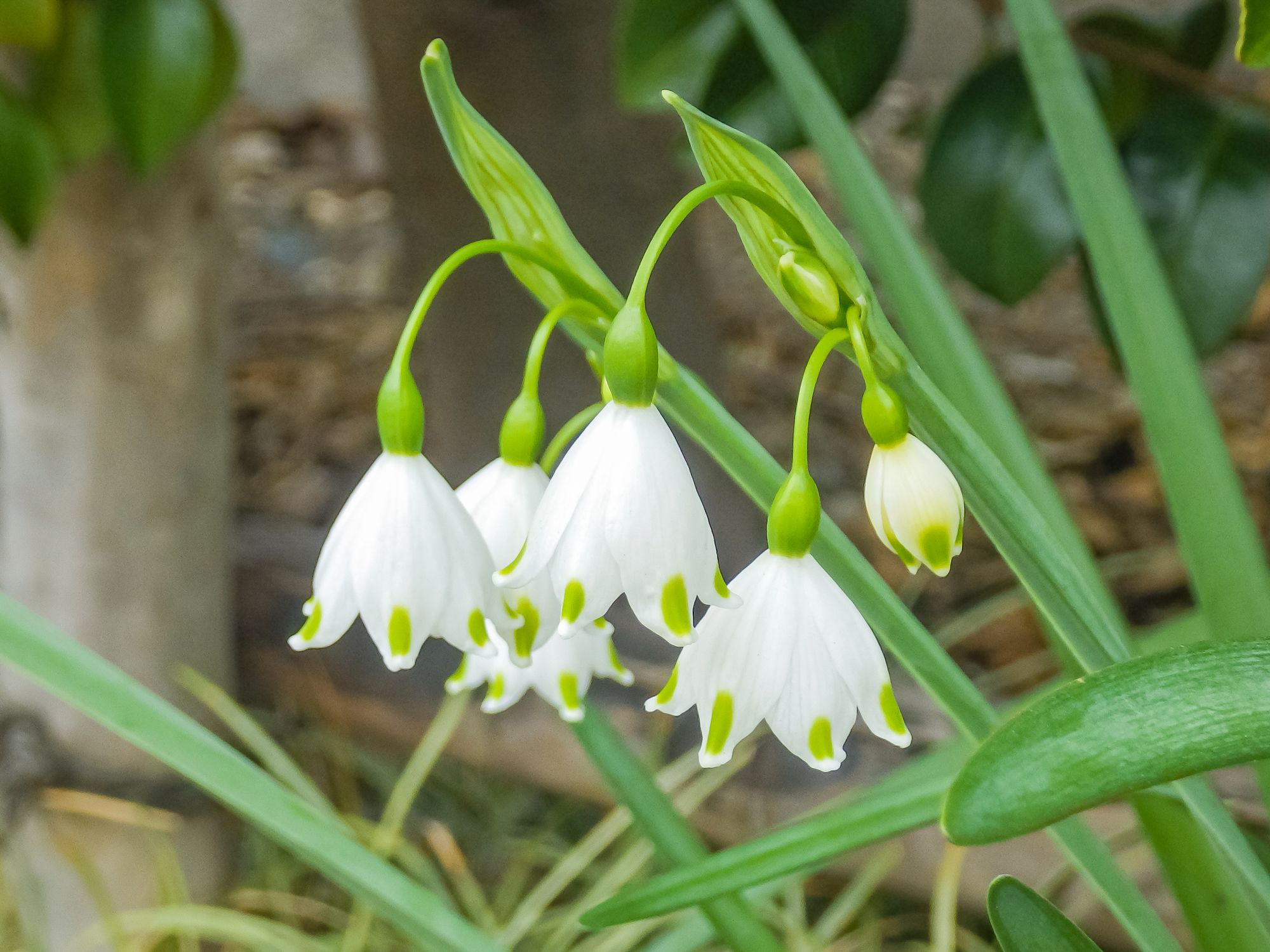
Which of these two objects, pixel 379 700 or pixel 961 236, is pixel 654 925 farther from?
pixel 961 236

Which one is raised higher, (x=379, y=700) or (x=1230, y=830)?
(x=379, y=700)

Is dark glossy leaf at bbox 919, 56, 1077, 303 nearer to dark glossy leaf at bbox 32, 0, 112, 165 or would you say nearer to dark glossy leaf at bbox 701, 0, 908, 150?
dark glossy leaf at bbox 701, 0, 908, 150

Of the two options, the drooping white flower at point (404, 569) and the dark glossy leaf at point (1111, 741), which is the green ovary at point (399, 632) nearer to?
the drooping white flower at point (404, 569)

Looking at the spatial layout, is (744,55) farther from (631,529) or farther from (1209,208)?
(631,529)

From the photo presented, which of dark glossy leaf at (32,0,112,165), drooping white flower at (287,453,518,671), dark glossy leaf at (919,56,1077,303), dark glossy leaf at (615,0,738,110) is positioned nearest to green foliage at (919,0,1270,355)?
dark glossy leaf at (919,56,1077,303)

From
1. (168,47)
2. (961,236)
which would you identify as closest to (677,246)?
(961,236)

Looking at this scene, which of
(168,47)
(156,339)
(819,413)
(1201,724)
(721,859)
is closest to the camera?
(1201,724)

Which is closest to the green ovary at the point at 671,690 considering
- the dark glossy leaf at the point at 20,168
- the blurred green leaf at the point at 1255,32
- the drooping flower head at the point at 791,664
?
the drooping flower head at the point at 791,664
